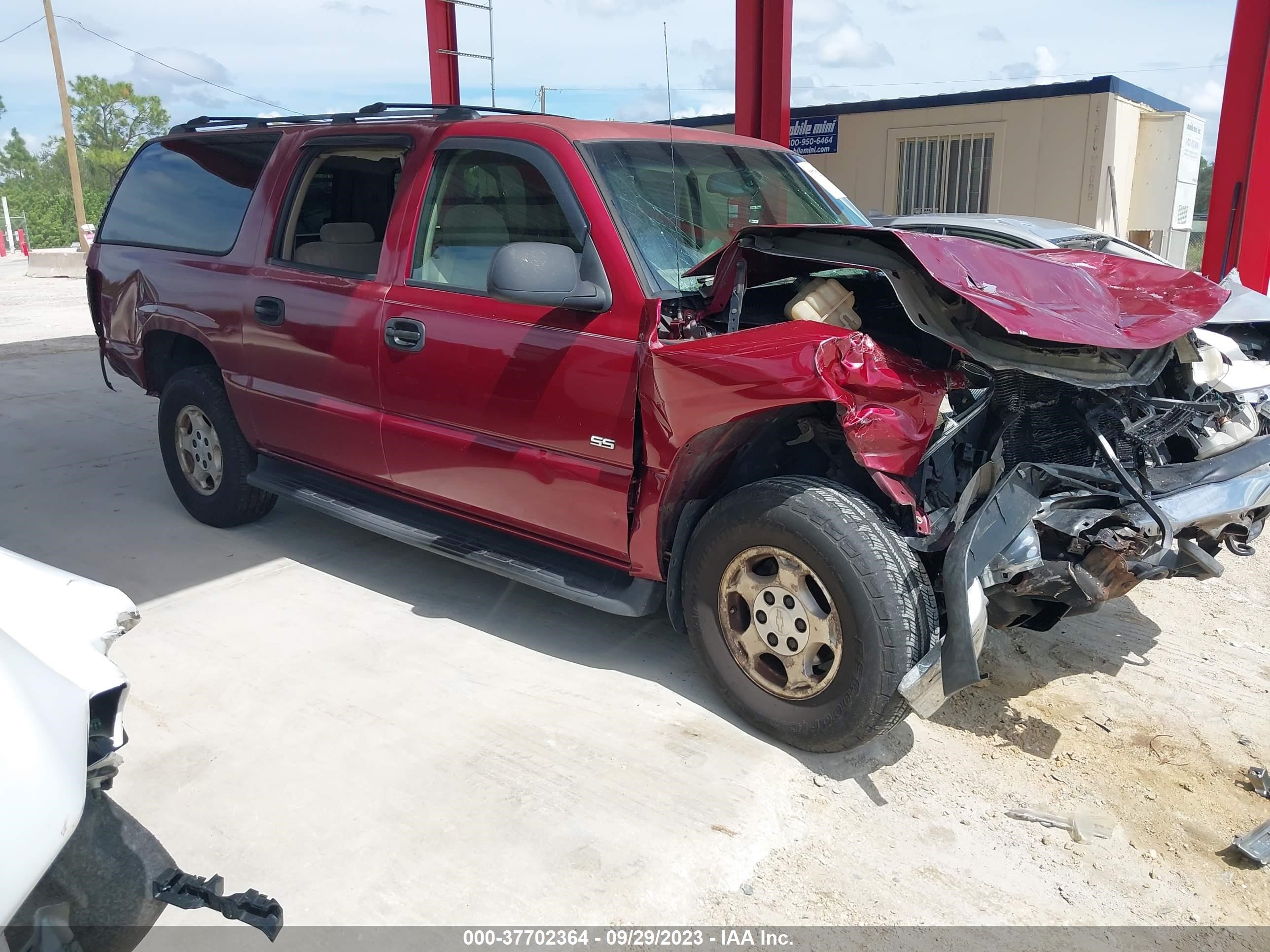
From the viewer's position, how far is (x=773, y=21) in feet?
28.5

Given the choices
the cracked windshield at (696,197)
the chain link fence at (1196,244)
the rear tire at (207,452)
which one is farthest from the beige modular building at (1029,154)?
the rear tire at (207,452)

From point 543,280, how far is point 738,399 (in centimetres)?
77

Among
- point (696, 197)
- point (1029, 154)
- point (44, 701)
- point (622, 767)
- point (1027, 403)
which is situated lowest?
point (622, 767)

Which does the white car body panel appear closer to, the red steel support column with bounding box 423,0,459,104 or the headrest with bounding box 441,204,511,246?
the headrest with bounding box 441,204,511,246

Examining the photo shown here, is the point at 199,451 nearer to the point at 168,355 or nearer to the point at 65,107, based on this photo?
the point at 168,355

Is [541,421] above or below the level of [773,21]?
below

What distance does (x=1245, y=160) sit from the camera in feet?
26.8

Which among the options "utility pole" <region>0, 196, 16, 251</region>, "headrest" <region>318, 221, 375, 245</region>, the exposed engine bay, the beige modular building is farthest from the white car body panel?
"utility pole" <region>0, 196, 16, 251</region>

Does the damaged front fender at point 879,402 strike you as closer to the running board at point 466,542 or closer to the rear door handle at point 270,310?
the running board at point 466,542

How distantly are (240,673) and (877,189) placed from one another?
13105 millimetres

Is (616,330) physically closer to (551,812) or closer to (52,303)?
(551,812)

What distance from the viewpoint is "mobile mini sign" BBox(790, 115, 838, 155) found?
1501 centimetres

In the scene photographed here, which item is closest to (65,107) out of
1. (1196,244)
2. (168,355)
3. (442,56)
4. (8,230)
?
(8,230)

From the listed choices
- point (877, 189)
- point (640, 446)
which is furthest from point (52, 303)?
point (640, 446)
